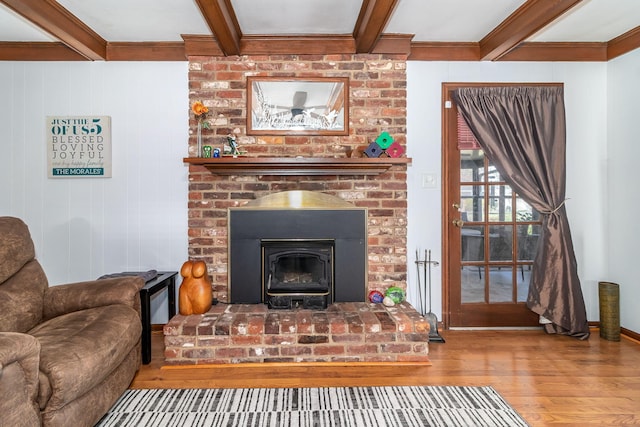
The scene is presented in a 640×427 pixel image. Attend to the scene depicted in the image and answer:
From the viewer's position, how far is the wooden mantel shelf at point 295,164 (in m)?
2.73

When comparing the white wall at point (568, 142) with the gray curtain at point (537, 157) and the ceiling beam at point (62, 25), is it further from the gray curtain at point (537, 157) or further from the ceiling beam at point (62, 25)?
the ceiling beam at point (62, 25)

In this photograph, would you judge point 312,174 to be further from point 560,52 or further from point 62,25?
point 560,52

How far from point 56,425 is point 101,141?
220 cm

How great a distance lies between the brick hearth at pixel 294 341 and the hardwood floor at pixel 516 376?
67 millimetres

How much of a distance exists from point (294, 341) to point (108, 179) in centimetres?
199

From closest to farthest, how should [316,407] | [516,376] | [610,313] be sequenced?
[316,407] → [516,376] → [610,313]

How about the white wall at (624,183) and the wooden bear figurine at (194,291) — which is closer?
the wooden bear figurine at (194,291)

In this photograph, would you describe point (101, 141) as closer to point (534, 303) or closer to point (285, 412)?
point (285, 412)

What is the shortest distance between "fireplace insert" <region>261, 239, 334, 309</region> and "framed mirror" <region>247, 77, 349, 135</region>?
0.91m

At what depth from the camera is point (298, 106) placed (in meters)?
3.01

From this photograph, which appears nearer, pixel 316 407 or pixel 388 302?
pixel 316 407

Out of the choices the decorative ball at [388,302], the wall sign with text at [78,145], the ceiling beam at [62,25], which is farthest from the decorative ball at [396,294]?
the ceiling beam at [62,25]

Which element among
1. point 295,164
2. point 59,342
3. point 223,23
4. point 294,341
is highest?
point 223,23

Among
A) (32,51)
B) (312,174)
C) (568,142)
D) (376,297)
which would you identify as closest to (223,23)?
(312,174)
